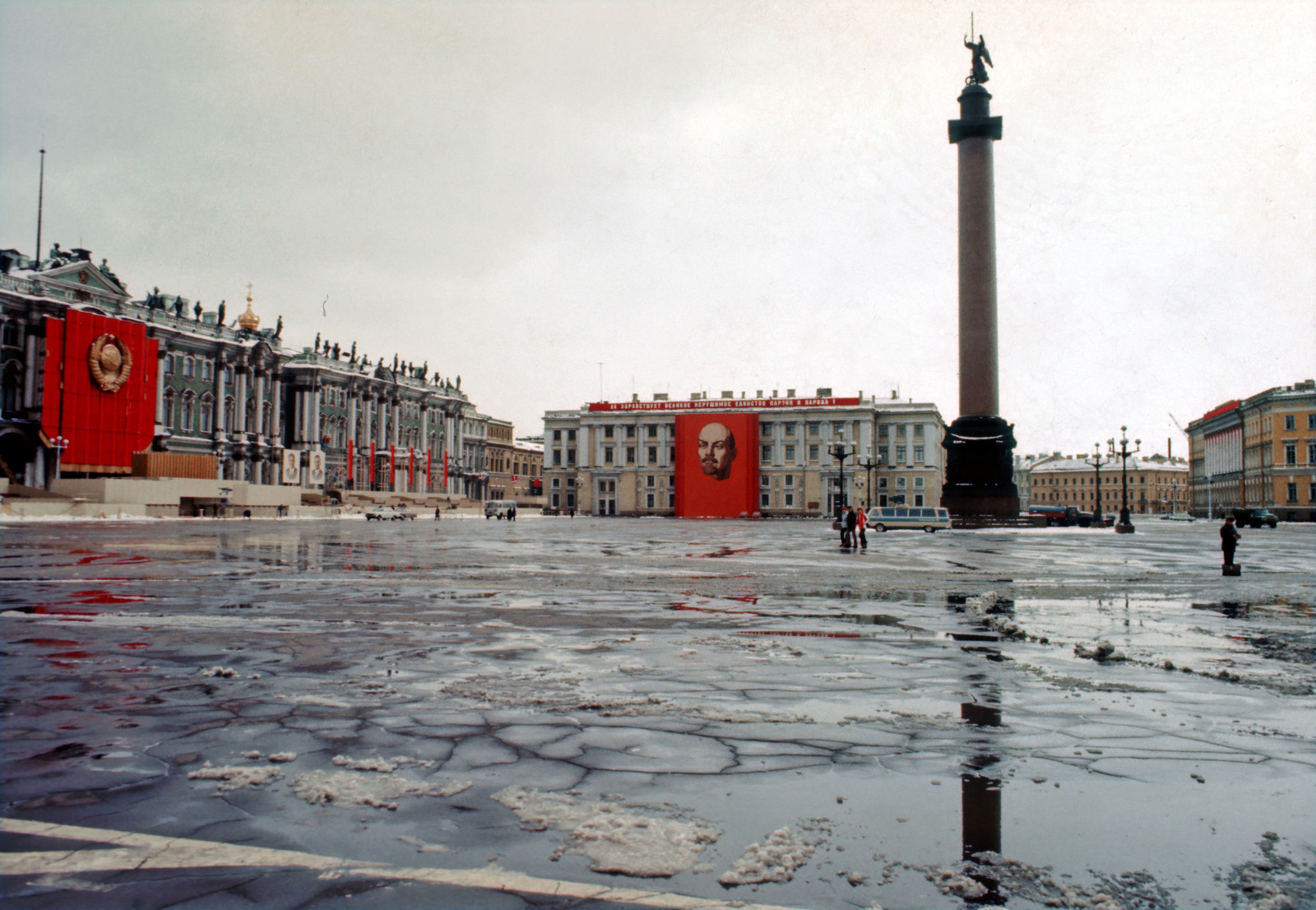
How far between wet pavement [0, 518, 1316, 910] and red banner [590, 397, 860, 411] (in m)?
104

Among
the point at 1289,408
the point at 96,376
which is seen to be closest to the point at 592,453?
the point at 96,376

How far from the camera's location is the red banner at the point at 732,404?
375ft

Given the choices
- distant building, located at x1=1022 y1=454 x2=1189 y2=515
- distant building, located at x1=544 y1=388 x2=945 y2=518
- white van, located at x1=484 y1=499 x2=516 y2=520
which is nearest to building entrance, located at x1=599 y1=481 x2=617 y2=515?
distant building, located at x1=544 y1=388 x2=945 y2=518

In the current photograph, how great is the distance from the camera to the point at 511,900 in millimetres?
3193

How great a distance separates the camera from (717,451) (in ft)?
359

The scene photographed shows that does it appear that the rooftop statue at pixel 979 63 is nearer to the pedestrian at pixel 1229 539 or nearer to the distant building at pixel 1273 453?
the pedestrian at pixel 1229 539

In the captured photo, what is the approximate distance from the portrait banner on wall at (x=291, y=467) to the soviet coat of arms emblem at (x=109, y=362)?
71.0 ft

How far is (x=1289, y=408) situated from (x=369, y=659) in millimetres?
117108

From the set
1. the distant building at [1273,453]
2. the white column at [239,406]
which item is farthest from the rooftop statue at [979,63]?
the distant building at [1273,453]

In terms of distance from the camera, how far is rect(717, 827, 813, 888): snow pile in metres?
3.41

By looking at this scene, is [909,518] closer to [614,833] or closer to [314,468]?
[614,833]

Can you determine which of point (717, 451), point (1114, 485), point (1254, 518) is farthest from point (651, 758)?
point (1114, 485)

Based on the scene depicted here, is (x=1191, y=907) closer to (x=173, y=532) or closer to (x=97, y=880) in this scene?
(x=97, y=880)

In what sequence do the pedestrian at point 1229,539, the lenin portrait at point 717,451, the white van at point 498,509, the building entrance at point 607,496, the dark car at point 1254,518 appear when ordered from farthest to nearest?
the building entrance at point 607,496 < the lenin portrait at point 717,451 < the white van at point 498,509 < the dark car at point 1254,518 < the pedestrian at point 1229,539
